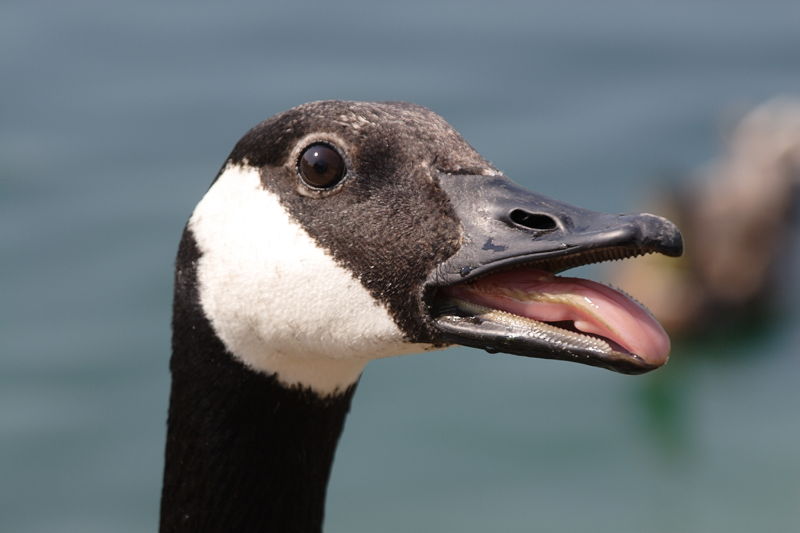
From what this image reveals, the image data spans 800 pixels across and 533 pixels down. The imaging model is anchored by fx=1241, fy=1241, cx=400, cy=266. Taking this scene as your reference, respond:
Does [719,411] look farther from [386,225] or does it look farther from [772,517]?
[386,225]

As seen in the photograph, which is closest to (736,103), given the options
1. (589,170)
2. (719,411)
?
(589,170)

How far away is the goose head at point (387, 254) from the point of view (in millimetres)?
3193

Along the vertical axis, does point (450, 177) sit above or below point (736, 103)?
below

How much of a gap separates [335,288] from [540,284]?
1.95 feet

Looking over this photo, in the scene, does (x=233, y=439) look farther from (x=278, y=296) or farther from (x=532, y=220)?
(x=532, y=220)

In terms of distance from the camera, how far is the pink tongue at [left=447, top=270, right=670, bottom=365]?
10.4 ft

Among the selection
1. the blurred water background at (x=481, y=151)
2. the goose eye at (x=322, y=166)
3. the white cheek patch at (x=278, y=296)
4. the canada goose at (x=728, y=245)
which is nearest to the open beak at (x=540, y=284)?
the white cheek patch at (x=278, y=296)

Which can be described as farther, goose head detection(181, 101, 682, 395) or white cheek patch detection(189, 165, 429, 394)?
white cheek patch detection(189, 165, 429, 394)

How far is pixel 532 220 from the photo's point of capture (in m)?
3.31

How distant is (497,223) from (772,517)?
771cm

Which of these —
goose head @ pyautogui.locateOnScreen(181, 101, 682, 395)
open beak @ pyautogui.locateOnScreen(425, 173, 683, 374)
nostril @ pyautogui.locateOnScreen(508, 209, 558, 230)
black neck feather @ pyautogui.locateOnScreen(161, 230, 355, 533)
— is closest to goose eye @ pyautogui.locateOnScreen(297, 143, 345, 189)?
goose head @ pyautogui.locateOnScreen(181, 101, 682, 395)

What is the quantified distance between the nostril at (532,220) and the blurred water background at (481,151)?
274 inches

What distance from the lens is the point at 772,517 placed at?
10.2m

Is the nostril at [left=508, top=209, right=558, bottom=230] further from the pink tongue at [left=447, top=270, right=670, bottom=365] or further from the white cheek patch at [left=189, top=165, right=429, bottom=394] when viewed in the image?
the white cheek patch at [left=189, top=165, right=429, bottom=394]
